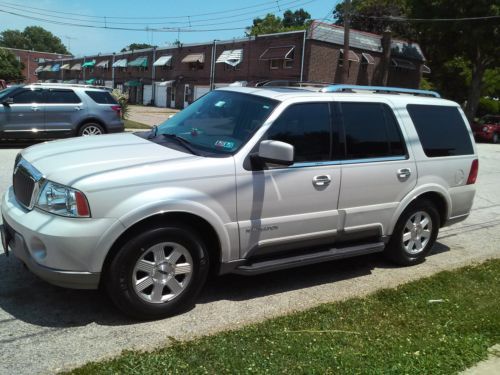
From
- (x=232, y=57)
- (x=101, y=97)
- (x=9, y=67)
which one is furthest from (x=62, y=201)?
(x=9, y=67)

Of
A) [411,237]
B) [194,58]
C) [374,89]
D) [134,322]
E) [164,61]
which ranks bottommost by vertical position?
[134,322]

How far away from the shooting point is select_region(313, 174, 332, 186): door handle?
15.1 feet

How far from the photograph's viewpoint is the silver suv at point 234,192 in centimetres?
368

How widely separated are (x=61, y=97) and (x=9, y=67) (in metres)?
60.8

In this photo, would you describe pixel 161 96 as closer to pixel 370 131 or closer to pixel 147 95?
pixel 147 95

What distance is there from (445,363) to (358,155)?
2.13 metres

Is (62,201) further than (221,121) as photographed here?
No

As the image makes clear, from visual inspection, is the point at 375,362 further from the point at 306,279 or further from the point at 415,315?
the point at 306,279

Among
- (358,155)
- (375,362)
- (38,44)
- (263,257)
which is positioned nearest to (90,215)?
(263,257)

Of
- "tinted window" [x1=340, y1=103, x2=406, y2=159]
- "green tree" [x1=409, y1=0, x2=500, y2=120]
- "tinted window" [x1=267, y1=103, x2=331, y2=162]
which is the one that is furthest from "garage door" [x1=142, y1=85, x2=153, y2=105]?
"tinted window" [x1=267, y1=103, x2=331, y2=162]

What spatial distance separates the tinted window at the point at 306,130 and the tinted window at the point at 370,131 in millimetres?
244

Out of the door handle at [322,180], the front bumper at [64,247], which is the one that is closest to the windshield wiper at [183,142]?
the front bumper at [64,247]

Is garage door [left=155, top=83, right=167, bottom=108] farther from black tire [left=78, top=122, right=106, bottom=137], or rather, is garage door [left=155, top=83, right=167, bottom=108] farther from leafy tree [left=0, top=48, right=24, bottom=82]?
black tire [left=78, top=122, right=106, bottom=137]

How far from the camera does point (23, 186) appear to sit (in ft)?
13.5
